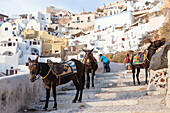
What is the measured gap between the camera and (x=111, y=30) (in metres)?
48.8

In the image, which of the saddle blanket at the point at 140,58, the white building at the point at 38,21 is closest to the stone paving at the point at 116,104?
the saddle blanket at the point at 140,58

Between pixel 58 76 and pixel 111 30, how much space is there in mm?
44491

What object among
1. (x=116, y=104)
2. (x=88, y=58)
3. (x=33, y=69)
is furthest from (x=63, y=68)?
(x=88, y=58)

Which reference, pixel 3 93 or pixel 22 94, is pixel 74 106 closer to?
pixel 22 94

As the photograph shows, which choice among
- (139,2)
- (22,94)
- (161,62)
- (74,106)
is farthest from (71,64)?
(139,2)

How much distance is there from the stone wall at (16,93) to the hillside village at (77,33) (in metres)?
24.2

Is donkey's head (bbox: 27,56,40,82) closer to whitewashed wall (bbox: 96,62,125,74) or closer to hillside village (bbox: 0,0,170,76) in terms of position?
whitewashed wall (bbox: 96,62,125,74)

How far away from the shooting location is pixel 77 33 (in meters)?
57.5

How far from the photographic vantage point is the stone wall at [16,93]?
4.34 meters

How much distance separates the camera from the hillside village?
3759 centimetres

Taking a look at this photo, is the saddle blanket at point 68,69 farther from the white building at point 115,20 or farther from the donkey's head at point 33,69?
the white building at point 115,20

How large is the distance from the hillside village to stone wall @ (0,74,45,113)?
24.2 metres

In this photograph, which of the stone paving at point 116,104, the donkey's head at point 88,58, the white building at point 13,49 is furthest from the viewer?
the white building at point 13,49

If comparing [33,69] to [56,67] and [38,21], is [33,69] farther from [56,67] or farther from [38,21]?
[38,21]
